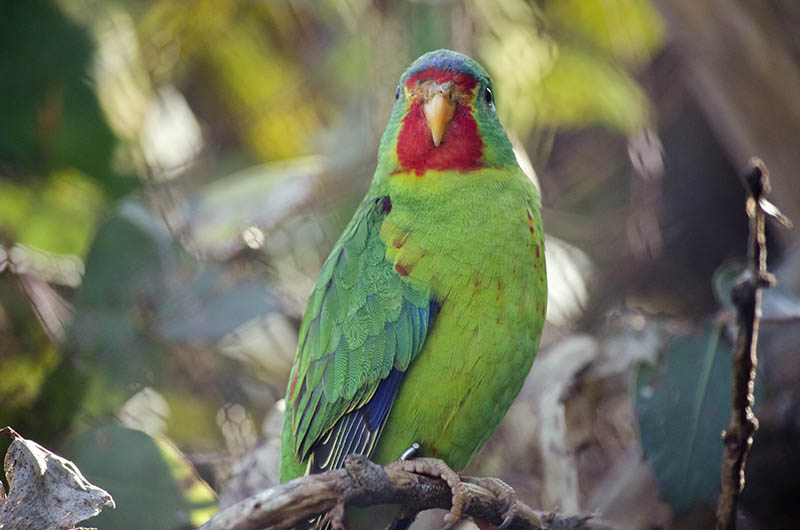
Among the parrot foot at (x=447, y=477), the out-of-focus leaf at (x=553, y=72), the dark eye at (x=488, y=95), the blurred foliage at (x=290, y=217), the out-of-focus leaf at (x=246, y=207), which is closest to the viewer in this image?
the parrot foot at (x=447, y=477)

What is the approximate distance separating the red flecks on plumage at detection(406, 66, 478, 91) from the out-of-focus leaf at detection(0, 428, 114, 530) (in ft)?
4.10

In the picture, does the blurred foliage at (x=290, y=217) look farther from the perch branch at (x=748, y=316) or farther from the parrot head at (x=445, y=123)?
the parrot head at (x=445, y=123)

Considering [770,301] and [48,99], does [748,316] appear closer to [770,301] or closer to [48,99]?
[770,301]

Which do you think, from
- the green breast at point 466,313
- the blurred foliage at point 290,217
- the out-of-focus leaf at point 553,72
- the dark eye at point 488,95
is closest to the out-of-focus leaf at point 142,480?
the blurred foliage at point 290,217

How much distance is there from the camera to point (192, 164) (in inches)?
158

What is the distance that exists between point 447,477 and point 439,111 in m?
0.88

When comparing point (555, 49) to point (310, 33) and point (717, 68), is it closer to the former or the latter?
point (717, 68)

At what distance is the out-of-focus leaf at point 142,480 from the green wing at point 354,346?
0.90ft

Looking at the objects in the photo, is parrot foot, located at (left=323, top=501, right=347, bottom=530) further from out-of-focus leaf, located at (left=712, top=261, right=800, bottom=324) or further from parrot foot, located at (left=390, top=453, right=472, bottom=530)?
out-of-focus leaf, located at (left=712, top=261, right=800, bottom=324)

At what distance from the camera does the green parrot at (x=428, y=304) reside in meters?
1.86

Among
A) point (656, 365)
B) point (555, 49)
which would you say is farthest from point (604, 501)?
point (555, 49)

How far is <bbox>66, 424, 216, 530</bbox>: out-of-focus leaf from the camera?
2125mm

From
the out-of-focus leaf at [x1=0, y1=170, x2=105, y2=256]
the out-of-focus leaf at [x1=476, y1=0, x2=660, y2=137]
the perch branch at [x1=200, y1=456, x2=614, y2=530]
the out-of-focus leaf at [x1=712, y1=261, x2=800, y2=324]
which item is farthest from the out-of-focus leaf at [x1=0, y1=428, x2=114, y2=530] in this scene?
the out-of-focus leaf at [x1=476, y1=0, x2=660, y2=137]

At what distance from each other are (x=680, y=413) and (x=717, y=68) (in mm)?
1413
